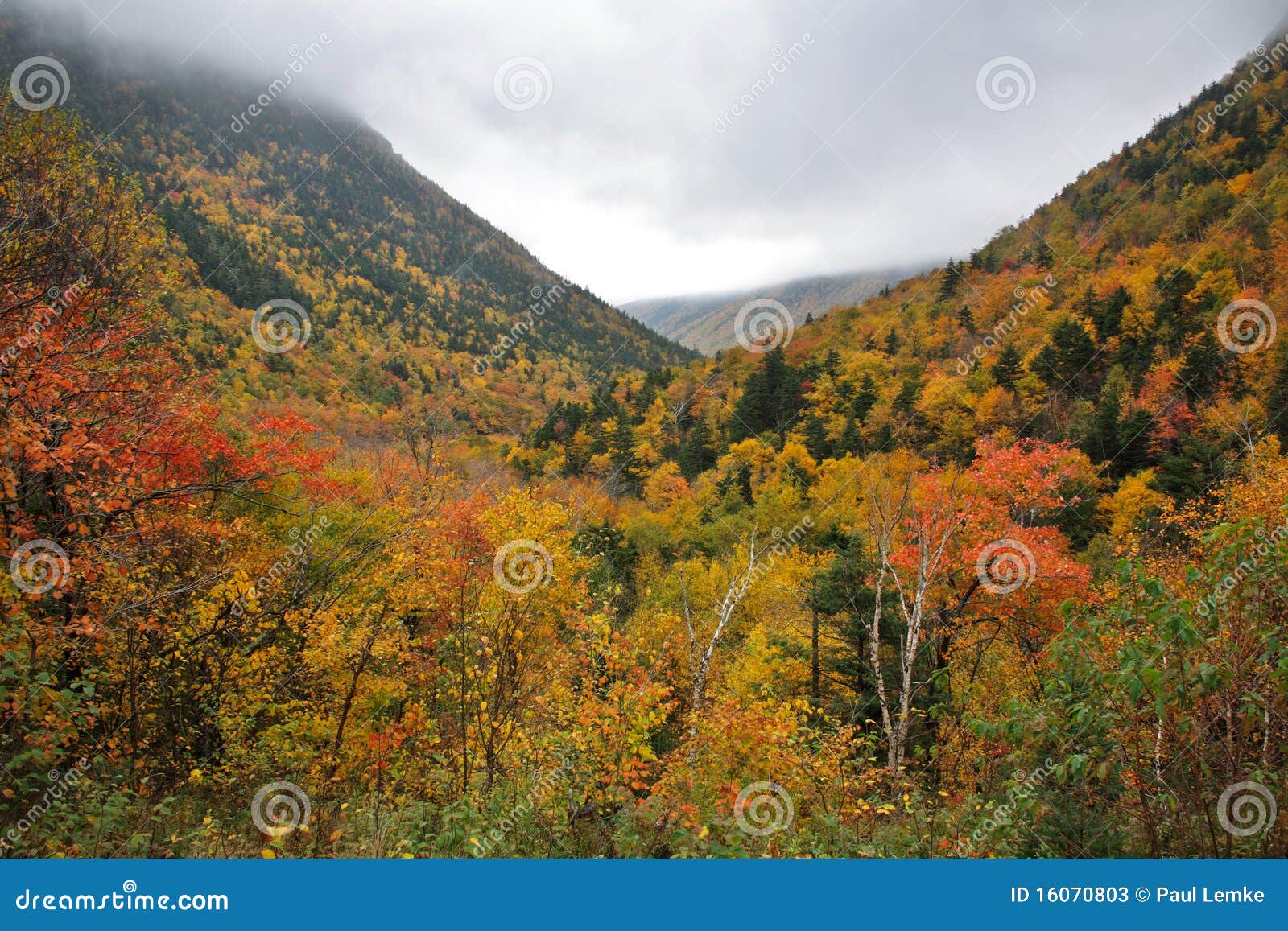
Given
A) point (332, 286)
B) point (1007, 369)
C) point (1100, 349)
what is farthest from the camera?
point (332, 286)

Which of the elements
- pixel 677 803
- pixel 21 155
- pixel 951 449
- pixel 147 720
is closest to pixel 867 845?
pixel 677 803

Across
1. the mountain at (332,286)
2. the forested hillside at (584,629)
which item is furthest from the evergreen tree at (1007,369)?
the mountain at (332,286)

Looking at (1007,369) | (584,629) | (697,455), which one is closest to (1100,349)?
(1007,369)

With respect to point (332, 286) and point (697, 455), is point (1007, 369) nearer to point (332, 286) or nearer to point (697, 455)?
point (697, 455)

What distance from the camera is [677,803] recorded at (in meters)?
6.96

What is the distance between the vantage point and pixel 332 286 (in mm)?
118688

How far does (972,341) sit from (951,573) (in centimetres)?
5647

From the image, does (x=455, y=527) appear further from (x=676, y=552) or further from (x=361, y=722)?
(x=676, y=552)

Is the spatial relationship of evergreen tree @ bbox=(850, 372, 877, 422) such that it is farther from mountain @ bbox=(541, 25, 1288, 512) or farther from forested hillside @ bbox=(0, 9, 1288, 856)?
forested hillside @ bbox=(0, 9, 1288, 856)

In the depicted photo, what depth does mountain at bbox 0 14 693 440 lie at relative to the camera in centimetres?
7225

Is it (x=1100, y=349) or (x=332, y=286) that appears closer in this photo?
(x=1100, y=349)

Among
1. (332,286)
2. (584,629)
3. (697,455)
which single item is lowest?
(584,629)

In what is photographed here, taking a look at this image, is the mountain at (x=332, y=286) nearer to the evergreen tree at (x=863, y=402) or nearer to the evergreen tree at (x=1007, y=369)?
the evergreen tree at (x=863, y=402)

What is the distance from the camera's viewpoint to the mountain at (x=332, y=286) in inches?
2844
